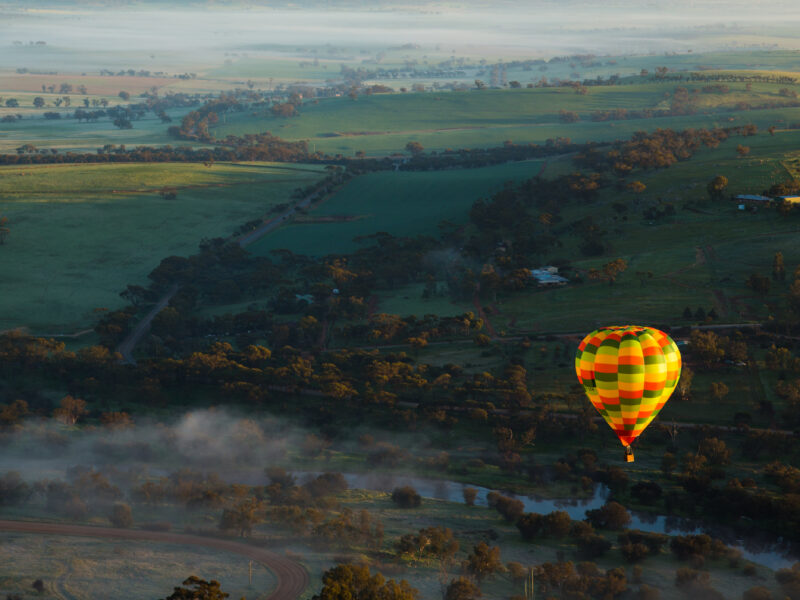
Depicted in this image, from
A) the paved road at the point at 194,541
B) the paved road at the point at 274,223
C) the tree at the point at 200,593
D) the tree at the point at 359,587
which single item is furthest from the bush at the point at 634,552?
the paved road at the point at 274,223

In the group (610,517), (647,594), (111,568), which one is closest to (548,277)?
(610,517)

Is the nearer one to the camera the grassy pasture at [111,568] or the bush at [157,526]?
the grassy pasture at [111,568]

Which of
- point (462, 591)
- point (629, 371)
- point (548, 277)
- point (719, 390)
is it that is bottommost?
point (462, 591)

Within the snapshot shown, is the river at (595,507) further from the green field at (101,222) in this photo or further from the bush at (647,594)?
the green field at (101,222)

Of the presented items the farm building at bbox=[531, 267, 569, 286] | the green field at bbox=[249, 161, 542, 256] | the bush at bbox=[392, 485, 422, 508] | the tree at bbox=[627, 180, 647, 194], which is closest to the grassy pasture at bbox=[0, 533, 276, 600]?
the bush at bbox=[392, 485, 422, 508]

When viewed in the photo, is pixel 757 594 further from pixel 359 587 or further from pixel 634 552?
pixel 359 587

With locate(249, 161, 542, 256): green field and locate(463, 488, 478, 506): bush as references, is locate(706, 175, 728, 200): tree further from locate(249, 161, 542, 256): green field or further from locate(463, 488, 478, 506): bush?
locate(463, 488, 478, 506): bush
